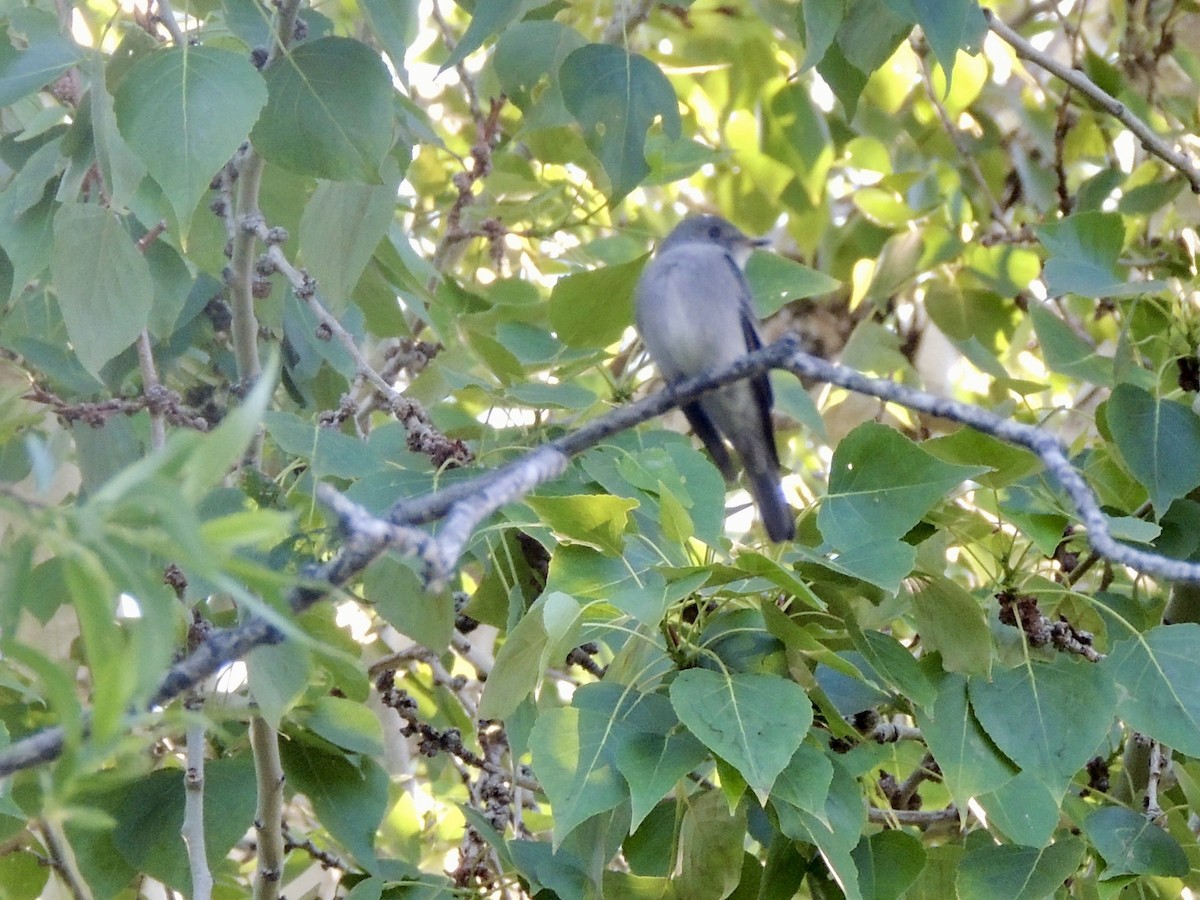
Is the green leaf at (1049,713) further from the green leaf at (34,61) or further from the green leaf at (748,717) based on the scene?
the green leaf at (34,61)

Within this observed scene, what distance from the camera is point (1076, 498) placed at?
68.3 inches

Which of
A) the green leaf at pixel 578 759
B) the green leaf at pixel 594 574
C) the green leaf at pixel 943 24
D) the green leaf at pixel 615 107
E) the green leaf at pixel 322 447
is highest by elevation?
the green leaf at pixel 943 24

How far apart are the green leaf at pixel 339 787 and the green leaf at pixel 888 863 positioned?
1.03m

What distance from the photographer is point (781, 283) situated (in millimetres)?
3221

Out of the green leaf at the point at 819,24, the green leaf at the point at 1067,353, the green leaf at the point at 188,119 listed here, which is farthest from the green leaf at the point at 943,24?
the green leaf at the point at 188,119

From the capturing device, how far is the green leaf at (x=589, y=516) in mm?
2053

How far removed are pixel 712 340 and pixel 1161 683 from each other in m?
2.62

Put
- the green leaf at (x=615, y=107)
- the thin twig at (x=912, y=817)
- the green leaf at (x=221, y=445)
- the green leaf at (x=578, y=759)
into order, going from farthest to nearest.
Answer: the green leaf at (x=615, y=107) < the thin twig at (x=912, y=817) < the green leaf at (x=578, y=759) < the green leaf at (x=221, y=445)

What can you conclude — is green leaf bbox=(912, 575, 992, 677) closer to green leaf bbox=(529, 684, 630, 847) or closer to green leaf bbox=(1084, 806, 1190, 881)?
green leaf bbox=(1084, 806, 1190, 881)

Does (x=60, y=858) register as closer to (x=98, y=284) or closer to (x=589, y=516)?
(x=98, y=284)

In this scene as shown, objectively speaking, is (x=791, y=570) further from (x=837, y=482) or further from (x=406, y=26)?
(x=406, y=26)

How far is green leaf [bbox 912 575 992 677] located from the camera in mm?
2143

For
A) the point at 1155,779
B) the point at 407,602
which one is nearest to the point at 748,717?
the point at 407,602

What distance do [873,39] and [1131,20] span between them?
2.66 meters
